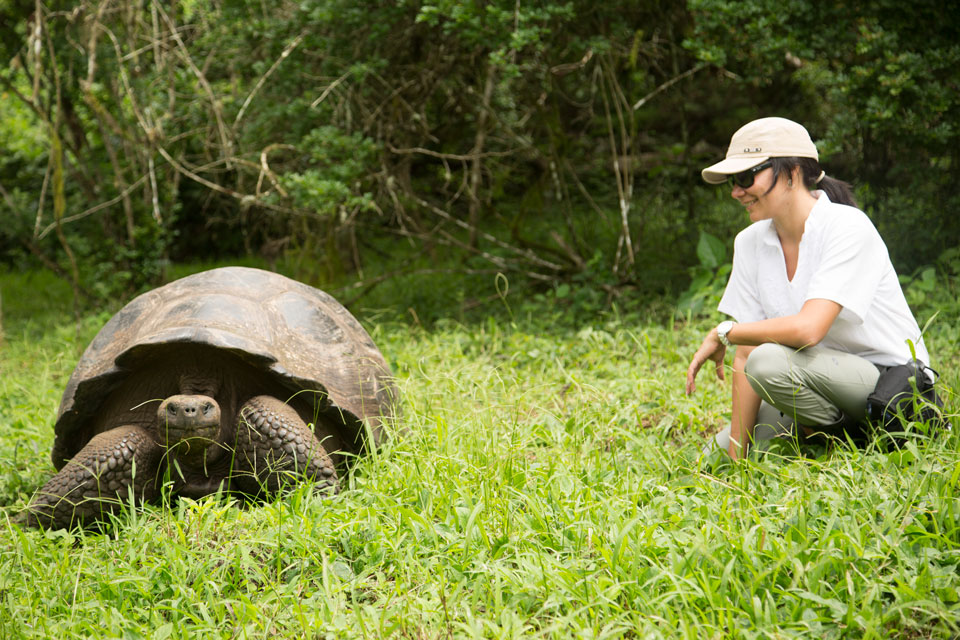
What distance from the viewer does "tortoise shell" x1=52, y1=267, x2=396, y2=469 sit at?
253cm

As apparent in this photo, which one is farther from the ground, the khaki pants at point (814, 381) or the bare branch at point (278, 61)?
the bare branch at point (278, 61)

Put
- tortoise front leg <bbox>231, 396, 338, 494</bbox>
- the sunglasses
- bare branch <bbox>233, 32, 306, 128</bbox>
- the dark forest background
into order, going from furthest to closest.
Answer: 1. bare branch <bbox>233, 32, 306, 128</bbox>
2. the dark forest background
3. tortoise front leg <bbox>231, 396, 338, 494</bbox>
4. the sunglasses

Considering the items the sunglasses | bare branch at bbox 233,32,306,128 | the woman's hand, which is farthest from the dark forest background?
the sunglasses

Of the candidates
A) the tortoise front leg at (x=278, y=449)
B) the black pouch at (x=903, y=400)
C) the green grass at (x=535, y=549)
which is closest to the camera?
the green grass at (x=535, y=549)

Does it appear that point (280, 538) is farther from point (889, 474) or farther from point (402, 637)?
point (889, 474)

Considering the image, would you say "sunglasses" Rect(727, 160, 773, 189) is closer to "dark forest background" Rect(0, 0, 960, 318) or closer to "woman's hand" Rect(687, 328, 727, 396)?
"woman's hand" Rect(687, 328, 727, 396)

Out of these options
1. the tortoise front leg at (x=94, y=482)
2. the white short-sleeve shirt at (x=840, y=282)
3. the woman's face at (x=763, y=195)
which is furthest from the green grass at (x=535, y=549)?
the woman's face at (x=763, y=195)

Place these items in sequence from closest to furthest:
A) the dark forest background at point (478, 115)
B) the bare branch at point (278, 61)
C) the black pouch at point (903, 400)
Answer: the black pouch at point (903, 400) → the dark forest background at point (478, 115) → the bare branch at point (278, 61)

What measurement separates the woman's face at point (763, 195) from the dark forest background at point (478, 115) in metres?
2.05

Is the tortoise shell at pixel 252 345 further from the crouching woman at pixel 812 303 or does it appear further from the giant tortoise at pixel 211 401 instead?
the crouching woman at pixel 812 303

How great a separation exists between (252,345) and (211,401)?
21cm

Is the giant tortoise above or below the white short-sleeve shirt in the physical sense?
below

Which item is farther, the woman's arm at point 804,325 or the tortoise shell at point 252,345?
the tortoise shell at point 252,345

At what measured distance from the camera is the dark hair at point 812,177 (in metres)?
2.40
